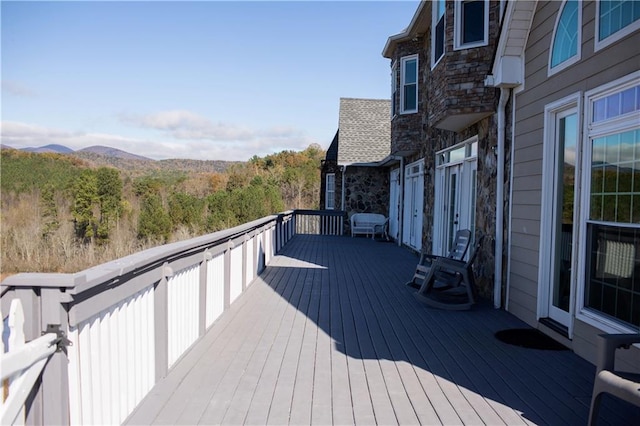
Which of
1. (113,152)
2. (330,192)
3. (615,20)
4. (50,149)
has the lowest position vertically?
(330,192)

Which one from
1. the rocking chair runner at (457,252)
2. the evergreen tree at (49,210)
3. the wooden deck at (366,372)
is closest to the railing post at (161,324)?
the wooden deck at (366,372)

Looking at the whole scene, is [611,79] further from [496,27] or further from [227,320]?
[227,320]

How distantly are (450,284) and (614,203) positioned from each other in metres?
2.74

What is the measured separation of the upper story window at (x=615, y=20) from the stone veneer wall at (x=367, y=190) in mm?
12726

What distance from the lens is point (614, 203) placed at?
3.56m

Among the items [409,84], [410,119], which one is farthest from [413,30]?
[410,119]

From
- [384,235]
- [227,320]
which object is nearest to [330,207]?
[384,235]

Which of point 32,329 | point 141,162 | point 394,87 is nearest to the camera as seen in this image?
point 32,329

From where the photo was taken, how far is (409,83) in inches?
441

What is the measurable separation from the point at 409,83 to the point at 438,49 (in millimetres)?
3475

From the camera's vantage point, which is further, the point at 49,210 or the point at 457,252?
the point at 49,210

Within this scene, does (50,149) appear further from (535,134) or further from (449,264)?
(535,134)

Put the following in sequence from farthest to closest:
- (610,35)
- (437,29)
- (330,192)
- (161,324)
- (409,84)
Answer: (330,192), (409,84), (437,29), (610,35), (161,324)

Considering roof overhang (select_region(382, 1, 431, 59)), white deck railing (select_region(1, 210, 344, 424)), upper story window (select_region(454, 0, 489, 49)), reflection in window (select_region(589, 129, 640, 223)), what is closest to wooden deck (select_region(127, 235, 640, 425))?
white deck railing (select_region(1, 210, 344, 424))
